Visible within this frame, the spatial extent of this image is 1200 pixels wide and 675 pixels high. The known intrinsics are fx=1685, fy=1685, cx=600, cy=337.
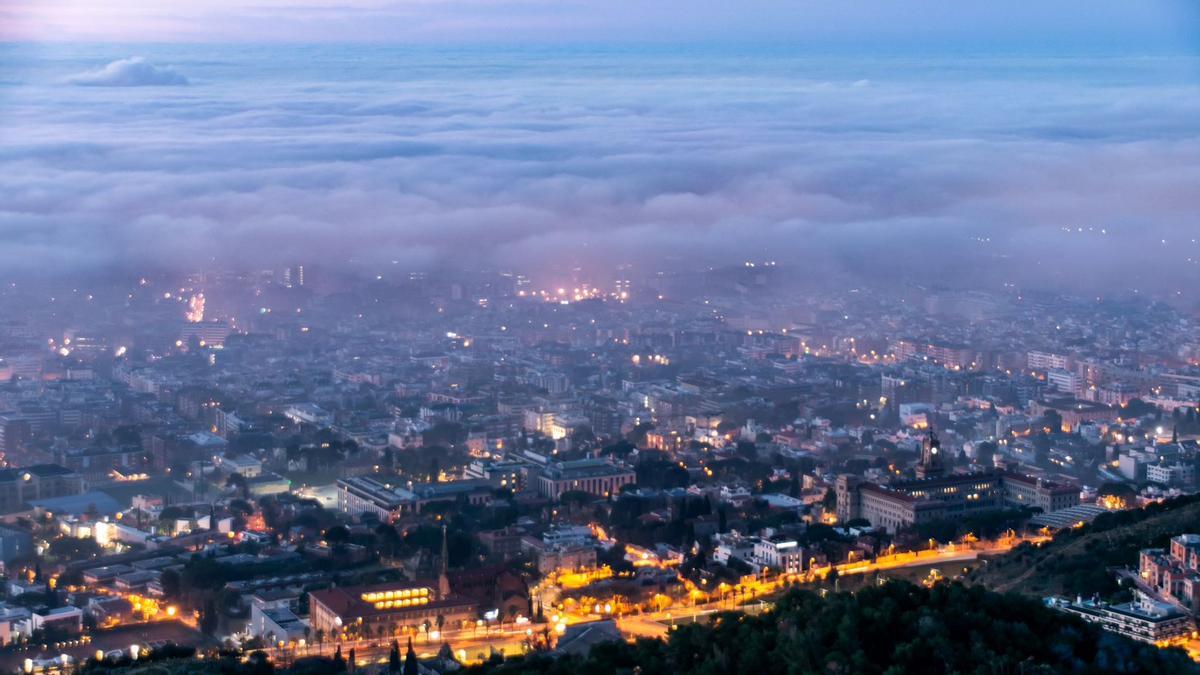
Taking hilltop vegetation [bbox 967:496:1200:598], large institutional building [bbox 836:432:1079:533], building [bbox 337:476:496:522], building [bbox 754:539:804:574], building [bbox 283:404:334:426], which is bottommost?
building [bbox 283:404:334:426]

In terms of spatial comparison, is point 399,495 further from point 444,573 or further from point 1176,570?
point 1176,570

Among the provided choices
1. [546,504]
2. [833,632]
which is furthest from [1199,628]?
[546,504]

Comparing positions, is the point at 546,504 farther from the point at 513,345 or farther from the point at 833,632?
the point at 513,345

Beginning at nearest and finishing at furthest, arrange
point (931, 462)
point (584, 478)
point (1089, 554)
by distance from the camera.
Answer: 1. point (1089, 554)
2. point (931, 462)
3. point (584, 478)

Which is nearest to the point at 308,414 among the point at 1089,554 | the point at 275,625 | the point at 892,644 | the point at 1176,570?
the point at 275,625

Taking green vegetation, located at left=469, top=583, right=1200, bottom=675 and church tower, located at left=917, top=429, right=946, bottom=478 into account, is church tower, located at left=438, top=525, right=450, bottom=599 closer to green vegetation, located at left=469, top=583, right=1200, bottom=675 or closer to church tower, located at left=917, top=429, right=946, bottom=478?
green vegetation, located at left=469, top=583, right=1200, bottom=675

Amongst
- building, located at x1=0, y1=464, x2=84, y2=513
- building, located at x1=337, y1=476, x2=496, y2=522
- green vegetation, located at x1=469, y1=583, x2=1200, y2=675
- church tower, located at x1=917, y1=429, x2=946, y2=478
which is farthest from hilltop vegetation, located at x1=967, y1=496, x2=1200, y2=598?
building, located at x1=0, y1=464, x2=84, y2=513

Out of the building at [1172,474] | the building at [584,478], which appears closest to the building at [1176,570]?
the building at [1172,474]
